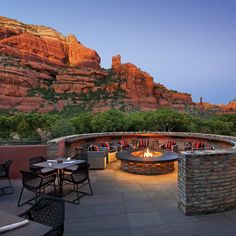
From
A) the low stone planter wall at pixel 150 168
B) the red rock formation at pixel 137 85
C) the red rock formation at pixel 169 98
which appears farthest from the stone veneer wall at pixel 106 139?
the red rock formation at pixel 169 98

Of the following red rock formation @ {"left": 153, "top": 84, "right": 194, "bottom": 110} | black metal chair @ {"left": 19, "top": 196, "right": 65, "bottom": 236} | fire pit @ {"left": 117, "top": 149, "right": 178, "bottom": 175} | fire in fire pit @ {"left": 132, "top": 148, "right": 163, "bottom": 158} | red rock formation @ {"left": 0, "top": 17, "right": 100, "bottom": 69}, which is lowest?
fire pit @ {"left": 117, "top": 149, "right": 178, "bottom": 175}

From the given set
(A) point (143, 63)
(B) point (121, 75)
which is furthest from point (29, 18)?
(A) point (143, 63)

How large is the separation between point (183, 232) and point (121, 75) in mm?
56770

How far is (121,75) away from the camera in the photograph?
191 ft

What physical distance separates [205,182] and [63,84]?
5252 cm

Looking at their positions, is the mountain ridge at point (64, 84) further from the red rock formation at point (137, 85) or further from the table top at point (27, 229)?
the table top at point (27, 229)

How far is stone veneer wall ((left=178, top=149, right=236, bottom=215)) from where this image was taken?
12.8 ft

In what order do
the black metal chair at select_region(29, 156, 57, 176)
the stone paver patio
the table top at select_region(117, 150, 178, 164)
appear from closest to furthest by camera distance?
1. the stone paver patio
2. the black metal chair at select_region(29, 156, 57, 176)
3. the table top at select_region(117, 150, 178, 164)

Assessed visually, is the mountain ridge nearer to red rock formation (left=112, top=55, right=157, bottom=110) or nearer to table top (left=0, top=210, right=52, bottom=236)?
red rock formation (left=112, top=55, right=157, bottom=110)

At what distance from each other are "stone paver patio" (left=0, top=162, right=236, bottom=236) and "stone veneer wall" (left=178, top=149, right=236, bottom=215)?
0.17 meters

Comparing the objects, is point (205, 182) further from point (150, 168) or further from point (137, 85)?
point (137, 85)

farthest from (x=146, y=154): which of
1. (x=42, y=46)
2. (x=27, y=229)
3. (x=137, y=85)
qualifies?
(x=42, y=46)

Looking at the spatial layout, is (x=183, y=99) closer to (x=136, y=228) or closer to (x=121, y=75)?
(x=121, y=75)

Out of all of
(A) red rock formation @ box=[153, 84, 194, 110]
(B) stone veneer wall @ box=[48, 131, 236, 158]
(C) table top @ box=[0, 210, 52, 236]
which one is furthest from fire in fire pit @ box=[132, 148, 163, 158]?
(A) red rock formation @ box=[153, 84, 194, 110]
